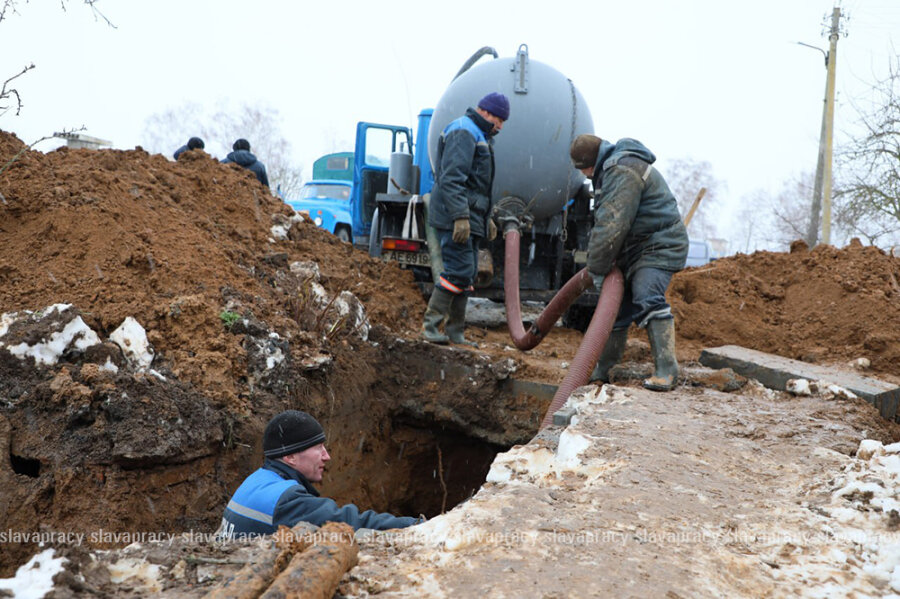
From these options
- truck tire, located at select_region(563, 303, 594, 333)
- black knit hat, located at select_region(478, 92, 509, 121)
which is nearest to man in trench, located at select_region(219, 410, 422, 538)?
black knit hat, located at select_region(478, 92, 509, 121)

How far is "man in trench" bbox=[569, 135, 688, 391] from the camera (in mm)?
4172

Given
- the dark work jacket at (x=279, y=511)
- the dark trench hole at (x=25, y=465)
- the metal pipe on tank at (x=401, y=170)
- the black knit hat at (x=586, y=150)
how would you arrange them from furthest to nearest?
the metal pipe on tank at (x=401, y=170) → the black knit hat at (x=586, y=150) → the dark trench hole at (x=25, y=465) → the dark work jacket at (x=279, y=511)

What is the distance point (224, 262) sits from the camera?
187 inches

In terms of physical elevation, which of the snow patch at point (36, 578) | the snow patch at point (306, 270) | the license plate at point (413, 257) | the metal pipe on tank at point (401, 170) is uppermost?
the metal pipe on tank at point (401, 170)

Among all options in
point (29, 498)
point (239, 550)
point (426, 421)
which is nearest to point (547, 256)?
point (426, 421)

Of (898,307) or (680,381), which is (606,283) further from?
(898,307)

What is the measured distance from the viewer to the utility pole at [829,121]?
14680 millimetres

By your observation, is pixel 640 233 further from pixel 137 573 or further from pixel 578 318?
pixel 137 573

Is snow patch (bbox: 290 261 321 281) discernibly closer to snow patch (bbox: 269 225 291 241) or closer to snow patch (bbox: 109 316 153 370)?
snow patch (bbox: 269 225 291 241)

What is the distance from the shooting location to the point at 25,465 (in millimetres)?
3248

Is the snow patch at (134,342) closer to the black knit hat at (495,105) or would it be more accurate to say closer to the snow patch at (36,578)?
the snow patch at (36,578)

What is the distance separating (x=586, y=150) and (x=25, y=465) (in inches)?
143

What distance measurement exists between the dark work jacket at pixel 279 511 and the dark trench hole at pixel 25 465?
1516 millimetres

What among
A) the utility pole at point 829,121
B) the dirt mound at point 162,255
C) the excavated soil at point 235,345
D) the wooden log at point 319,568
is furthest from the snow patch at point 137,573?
the utility pole at point 829,121
